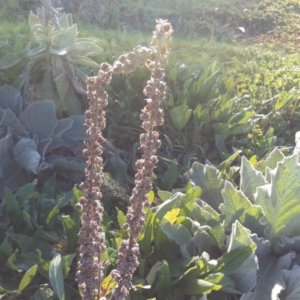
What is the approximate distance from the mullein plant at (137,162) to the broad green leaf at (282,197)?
34.1 inches

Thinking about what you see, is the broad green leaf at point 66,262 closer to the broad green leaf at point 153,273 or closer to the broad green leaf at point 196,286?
the broad green leaf at point 153,273

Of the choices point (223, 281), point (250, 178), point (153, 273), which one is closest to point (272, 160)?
point (250, 178)

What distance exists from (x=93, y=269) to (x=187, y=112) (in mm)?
1753

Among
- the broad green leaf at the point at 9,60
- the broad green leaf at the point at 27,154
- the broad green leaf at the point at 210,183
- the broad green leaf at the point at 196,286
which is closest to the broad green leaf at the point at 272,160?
the broad green leaf at the point at 210,183

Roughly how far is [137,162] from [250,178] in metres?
1.09

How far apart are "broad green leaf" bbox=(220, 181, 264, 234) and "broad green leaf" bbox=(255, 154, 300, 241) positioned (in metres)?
0.05

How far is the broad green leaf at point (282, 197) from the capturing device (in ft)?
7.11

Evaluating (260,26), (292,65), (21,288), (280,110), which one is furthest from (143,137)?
(260,26)

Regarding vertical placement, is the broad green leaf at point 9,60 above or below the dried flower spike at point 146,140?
below

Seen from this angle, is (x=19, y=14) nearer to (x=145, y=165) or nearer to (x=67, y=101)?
(x=67, y=101)

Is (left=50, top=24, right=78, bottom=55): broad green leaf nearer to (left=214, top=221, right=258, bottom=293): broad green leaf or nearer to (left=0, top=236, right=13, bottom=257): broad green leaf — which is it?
(left=0, top=236, right=13, bottom=257): broad green leaf

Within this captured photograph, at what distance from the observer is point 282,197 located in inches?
86.2

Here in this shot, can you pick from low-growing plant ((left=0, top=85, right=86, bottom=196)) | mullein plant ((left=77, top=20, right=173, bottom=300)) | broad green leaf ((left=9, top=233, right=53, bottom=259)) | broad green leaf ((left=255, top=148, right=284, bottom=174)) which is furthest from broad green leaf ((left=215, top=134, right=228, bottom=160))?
mullein plant ((left=77, top=20, right=173, bottom=300))

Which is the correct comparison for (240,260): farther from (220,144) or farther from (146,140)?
(220,144)
